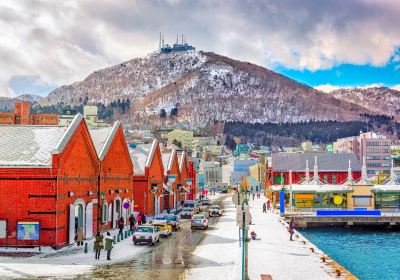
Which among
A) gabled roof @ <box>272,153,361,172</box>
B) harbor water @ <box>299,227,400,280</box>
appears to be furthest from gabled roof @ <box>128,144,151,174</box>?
gabled roof @ <box>272,153,361,172</box>

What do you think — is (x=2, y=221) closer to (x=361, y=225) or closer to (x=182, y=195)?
(x=361, y=225)

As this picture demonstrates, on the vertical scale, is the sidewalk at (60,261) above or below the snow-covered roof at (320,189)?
below

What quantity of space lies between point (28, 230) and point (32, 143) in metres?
7.71

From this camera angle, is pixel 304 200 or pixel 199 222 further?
pixel 304 200

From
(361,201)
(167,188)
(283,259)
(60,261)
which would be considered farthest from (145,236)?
(361,201)

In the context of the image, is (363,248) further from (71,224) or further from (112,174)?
(71,224)

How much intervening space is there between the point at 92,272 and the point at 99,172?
21.5 metres

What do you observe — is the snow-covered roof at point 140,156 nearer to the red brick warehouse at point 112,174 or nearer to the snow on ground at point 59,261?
the red brick warehouse at point 112,174

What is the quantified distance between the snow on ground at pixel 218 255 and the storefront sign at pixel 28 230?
1171 centimetres

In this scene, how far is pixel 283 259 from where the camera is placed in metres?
36.7

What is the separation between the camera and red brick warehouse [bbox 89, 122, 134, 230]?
5269cm

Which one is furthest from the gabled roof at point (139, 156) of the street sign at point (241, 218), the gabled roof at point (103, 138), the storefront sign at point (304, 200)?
the street sign at point (241, 218)

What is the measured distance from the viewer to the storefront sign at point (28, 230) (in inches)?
1565

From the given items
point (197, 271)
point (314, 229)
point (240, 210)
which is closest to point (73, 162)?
point (197, 271)
